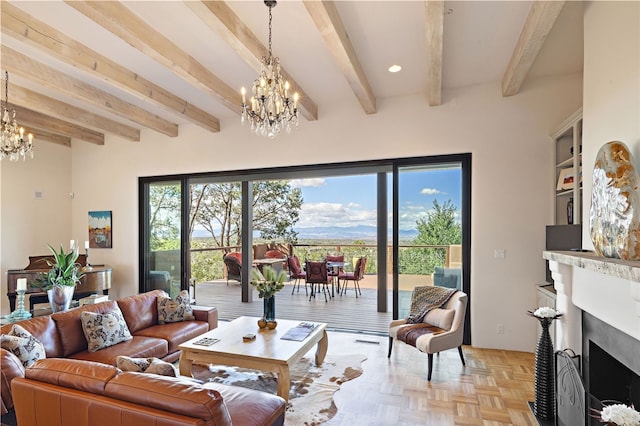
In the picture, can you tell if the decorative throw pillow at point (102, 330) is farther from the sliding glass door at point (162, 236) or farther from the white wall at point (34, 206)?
the white wall at point (34, 206)

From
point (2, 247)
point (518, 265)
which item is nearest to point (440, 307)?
point (518, 265)

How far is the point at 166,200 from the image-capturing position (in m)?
6.17

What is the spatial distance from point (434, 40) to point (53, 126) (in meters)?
5.75

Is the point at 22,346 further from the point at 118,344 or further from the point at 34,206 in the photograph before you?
the point at 34,206

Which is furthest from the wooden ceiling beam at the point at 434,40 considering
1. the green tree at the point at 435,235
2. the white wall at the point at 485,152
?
the green tree at the point at 435,235

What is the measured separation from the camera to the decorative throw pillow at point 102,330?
3086mm

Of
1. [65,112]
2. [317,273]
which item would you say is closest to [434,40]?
[65,112]

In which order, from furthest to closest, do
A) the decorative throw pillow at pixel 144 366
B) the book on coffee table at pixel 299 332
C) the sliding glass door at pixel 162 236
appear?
the sliding glass door at pixel 162 236, the book on coffee table at pixel 299 332, the decorative throw pillow at pixel 144 366

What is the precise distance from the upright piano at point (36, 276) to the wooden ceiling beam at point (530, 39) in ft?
20.4

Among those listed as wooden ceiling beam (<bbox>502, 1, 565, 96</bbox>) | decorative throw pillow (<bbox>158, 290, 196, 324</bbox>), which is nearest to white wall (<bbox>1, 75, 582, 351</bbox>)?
wooden ceiling beam (<bbox>502, 1, 565, 96</bbox>)

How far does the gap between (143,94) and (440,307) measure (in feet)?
14.0

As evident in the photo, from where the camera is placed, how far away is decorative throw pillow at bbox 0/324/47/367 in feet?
7.68

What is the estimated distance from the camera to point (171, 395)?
4.91ft

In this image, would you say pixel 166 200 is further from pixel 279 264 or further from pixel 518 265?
pixel 518 265
